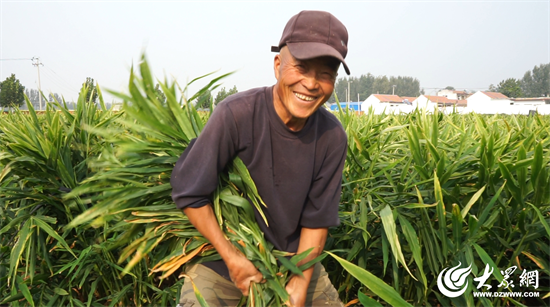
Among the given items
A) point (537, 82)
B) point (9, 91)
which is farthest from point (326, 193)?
point (537, 82)

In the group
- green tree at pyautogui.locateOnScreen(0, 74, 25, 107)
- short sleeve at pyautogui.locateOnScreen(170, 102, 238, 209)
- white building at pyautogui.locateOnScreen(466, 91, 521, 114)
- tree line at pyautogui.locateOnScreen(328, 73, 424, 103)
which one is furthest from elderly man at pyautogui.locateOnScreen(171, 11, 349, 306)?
tree line at pyautogui.locateOnScreen(328, 73, 424, 103)

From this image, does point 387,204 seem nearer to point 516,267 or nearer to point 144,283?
point 516,267

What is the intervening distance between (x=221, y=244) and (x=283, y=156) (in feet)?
1.20

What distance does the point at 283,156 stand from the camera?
4.78 feet

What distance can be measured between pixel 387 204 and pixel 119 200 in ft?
3.40

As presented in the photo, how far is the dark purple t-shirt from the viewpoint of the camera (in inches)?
52.4

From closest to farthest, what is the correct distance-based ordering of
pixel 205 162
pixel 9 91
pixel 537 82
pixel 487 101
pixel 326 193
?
pixel 205 162 → pixel 326 193 → pixel 9 91 → pixel 487 101 → pixel 537 82

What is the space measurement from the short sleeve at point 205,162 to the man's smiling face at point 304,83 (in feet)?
0.67

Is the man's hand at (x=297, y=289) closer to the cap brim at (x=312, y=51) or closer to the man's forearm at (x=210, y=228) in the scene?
the man's forearm at (x=210, y=228)

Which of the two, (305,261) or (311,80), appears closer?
(311,80)

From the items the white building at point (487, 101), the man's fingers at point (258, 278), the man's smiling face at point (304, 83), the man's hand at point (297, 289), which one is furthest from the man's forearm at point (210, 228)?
the white building at point (487, 101)

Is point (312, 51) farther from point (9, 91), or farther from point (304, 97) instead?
point (9, 91)

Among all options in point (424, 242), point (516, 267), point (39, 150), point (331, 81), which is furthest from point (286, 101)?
point (39, 150)

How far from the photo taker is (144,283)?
2088 mm
